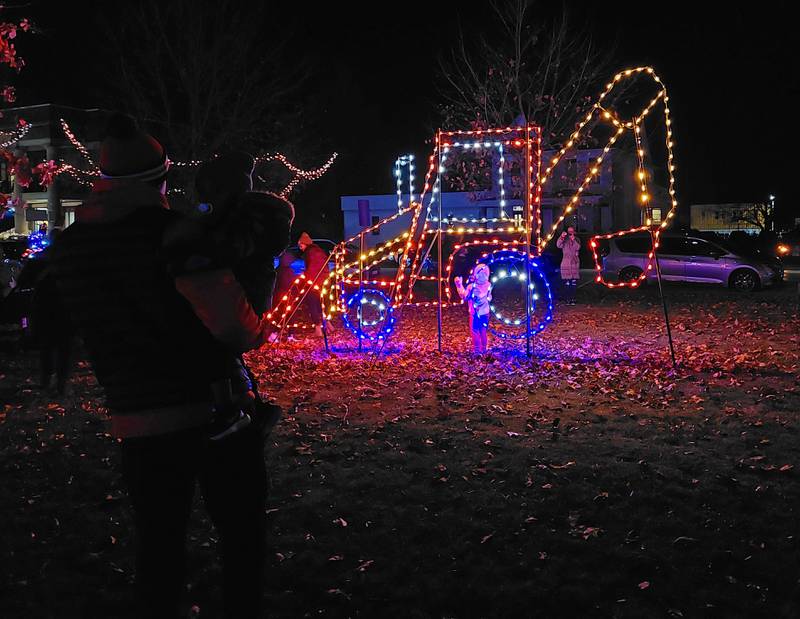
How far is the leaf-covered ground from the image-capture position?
3.72 meters

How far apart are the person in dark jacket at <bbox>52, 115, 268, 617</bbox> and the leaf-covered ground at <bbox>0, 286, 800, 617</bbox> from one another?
4.05ft

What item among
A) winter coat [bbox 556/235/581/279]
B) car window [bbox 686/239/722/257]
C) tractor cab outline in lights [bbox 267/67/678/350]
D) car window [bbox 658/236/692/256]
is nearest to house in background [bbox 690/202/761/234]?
car window [bbox 658/236/692/256]

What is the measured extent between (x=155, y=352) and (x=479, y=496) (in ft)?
10.0

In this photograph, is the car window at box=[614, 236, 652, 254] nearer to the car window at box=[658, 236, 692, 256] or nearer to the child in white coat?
the car window at box=[658, 236, 692, 256]

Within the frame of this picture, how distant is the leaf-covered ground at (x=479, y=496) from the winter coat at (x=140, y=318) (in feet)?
5.29

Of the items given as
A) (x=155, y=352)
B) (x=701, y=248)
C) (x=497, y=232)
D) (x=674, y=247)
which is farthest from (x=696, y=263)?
(x=155, y=352)

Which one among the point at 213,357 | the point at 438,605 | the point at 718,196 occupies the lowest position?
the point at 438,605

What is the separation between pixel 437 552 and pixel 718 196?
62.4 m

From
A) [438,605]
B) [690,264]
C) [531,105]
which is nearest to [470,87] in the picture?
[531,105]

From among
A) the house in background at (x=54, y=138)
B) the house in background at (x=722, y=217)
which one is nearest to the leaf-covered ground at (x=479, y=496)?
the house in background at (x=54, y=138)

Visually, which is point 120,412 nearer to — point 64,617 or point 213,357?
point 213,357

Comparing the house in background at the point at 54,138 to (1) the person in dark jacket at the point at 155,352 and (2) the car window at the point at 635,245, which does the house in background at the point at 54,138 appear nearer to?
(2) the car window at the point at 635,245

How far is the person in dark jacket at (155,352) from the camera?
7.87 ft

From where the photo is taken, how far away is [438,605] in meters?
3.60
